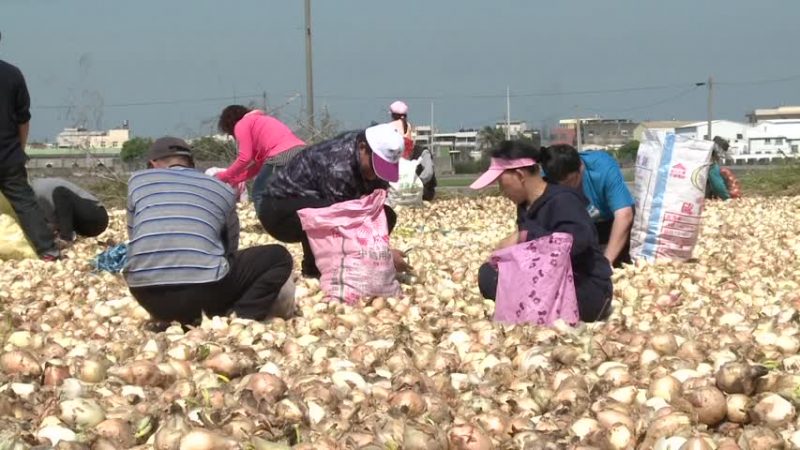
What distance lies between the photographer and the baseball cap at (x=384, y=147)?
5605 millimetres

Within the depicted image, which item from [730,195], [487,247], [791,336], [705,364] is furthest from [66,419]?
[730,195]

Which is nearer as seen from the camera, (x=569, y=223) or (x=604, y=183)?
(x=569, y=223)

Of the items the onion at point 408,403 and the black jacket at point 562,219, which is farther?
the black jacket at point 562,219

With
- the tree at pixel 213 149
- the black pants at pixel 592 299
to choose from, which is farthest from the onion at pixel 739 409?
the tree at pixel 213 149

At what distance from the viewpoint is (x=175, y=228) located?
4582 mm

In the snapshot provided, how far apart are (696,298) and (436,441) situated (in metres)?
3.37

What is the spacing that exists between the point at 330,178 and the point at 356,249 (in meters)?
0.57

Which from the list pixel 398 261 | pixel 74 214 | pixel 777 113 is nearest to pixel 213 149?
pixel 74 214

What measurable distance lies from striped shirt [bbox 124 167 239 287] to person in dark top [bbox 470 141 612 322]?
1.28 meters

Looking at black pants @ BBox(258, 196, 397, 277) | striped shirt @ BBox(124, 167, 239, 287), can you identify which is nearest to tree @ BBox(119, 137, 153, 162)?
black pants @ BBox(258, 196, 397, 277)

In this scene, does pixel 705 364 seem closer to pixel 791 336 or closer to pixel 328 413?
pixel 791 336

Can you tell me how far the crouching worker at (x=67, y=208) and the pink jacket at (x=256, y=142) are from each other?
1275 mm

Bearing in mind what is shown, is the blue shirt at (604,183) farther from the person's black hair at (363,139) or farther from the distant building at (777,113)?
the distant building at (777,113)

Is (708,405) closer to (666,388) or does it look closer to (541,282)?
(666,388)
